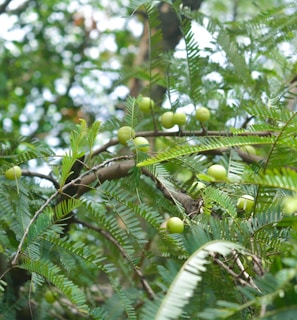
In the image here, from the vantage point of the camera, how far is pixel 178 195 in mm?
935

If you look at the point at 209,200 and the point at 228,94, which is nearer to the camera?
the point at 209,200

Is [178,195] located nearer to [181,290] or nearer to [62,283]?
[62,283]

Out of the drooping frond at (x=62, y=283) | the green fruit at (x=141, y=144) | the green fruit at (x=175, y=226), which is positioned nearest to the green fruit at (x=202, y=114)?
the green fruit at (x=141, y=144)

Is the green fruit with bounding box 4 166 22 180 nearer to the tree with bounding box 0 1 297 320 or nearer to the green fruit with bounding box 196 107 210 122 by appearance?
the tree with bounding box 0 1 297 320

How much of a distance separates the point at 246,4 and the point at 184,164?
221 inches

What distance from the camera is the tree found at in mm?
603

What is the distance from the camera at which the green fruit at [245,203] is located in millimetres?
812

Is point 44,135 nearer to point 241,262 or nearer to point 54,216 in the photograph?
point 54,216

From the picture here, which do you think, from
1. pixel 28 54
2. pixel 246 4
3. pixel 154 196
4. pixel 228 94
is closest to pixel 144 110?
pixel 154 196

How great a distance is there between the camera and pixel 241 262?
0.73m

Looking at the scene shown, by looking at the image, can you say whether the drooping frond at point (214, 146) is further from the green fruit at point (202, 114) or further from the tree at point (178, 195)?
the green fruit at point (202, 114)

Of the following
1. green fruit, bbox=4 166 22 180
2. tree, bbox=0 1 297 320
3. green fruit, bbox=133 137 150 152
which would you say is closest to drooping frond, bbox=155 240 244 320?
tree, bbox=0 1 297 320

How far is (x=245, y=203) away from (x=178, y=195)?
150 millimetres

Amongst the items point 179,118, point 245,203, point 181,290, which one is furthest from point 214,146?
point 179,118
